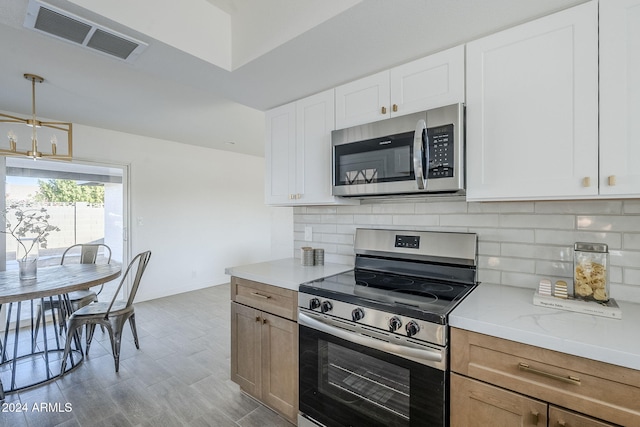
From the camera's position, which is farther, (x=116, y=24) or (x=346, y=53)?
(x=346, y=53)

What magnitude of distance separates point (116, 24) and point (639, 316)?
102 inches

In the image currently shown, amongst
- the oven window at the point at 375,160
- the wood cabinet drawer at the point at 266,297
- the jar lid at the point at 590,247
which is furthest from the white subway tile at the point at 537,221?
the wood cabinet drawer at the point at 266,297

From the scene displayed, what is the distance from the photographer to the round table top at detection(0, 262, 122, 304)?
2.02 m

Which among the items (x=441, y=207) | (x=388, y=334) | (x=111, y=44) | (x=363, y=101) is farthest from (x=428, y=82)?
(x=111, y=44)

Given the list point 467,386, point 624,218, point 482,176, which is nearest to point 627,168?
point 624,218

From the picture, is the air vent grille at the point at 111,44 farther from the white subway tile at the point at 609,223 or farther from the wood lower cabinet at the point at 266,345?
the white subway tile at the point at 609,223

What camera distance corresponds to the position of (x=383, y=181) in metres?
1.73

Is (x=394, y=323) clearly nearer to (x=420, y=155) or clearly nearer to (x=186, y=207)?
(x=420, y=155)

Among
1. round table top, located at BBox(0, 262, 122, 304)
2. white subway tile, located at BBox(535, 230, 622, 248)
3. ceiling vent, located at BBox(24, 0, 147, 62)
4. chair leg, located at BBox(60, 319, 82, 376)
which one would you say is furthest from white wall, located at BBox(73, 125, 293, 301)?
white subway tile, located at BBox(535, 230, 622, 248)

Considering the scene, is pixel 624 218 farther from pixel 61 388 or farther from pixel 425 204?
pixel 61 388

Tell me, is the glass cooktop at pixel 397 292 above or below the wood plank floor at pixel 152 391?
above

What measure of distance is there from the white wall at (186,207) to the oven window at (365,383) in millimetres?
2644

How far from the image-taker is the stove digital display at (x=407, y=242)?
1882 millimetres

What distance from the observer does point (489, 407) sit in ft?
3.71
